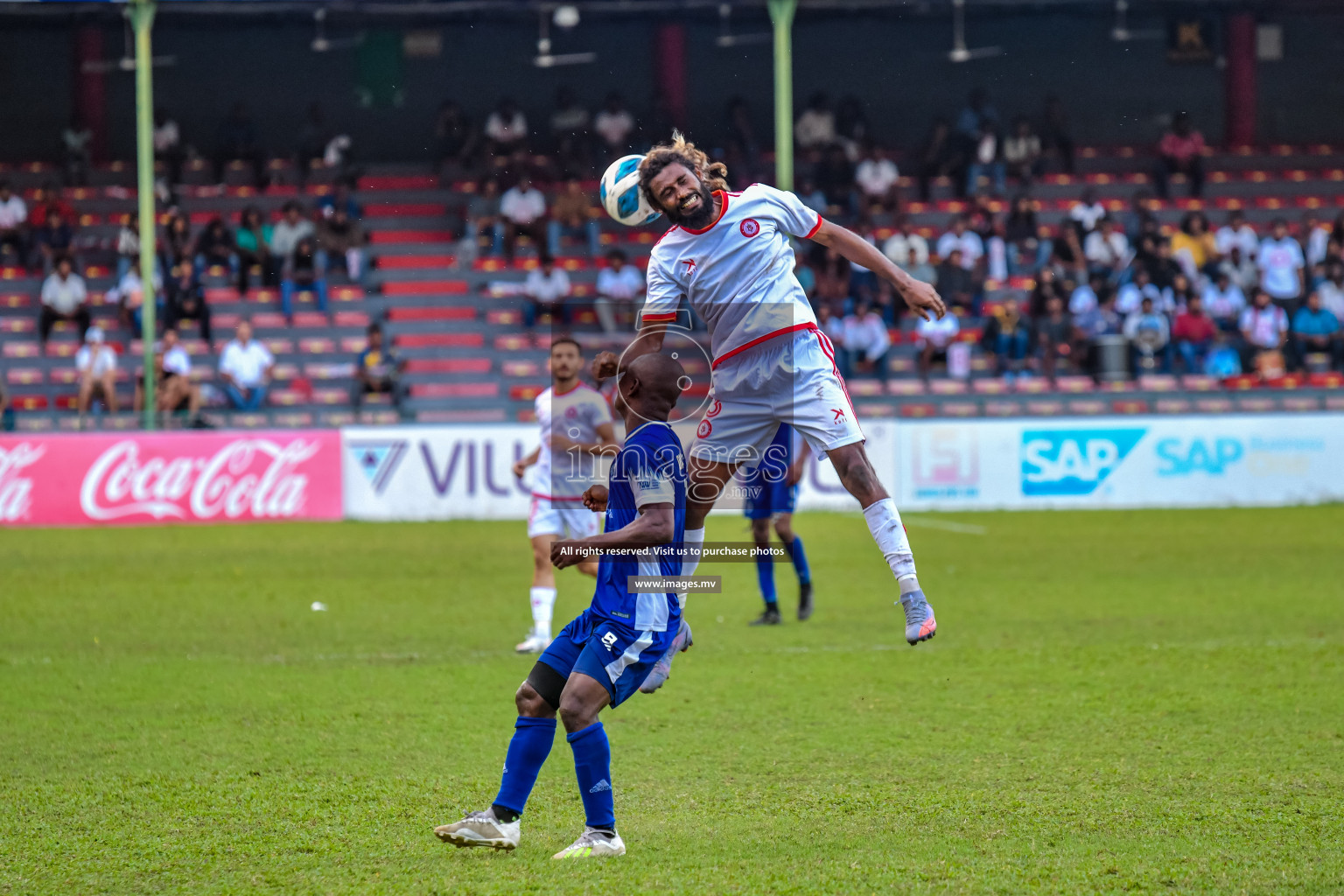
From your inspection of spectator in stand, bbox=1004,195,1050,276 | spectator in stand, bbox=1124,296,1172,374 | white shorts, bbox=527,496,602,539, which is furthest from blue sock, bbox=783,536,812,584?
spectator in stand, bbox=1004,195,1050,276

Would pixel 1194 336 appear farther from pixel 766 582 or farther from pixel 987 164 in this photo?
pixel 766 582

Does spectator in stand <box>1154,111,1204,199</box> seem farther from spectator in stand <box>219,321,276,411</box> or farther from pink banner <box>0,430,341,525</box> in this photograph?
pink banner <box>0,430,341,525</box>

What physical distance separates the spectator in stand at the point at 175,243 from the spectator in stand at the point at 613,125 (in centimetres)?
739

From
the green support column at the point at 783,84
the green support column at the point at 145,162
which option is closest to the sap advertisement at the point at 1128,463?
the green support column at the point at 783,84

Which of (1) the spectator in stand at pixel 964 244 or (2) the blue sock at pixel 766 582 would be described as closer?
(2) the blue sock at pixel 766 582

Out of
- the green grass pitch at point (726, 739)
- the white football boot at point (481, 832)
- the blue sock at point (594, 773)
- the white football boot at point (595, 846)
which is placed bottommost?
the green grass pitch at point (726, 739)

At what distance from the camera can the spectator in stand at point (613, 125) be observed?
2739 cm

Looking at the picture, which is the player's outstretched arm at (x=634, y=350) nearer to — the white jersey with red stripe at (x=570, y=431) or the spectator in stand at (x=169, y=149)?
the white jersey with red stripe at (x=570, y=431)

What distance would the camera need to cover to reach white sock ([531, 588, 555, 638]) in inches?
402

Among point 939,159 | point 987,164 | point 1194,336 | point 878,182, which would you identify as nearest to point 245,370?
point 878,182

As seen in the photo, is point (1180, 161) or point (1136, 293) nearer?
point (1136, 293)

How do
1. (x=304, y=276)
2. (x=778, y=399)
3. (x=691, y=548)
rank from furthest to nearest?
1. (x=304, y=276)
2. (x=778, y=399)
3. (x=691, y=548)

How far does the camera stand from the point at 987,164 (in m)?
28.7

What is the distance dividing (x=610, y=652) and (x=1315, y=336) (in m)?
21.4
